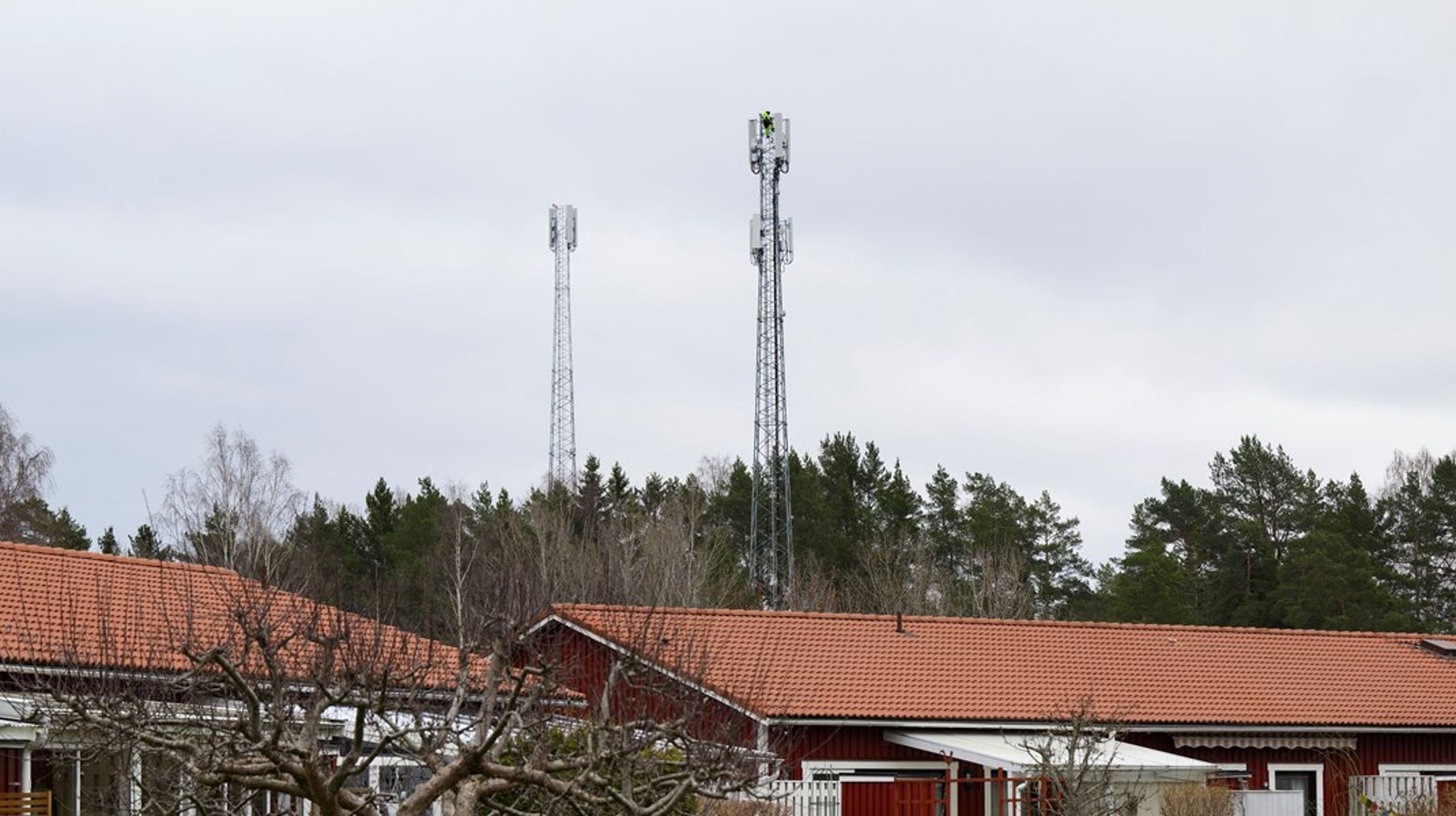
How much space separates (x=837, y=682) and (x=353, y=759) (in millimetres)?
16992

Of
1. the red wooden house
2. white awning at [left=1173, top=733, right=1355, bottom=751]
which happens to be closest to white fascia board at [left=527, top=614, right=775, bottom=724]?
the red wooden house

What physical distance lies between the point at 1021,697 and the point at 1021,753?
291 cm

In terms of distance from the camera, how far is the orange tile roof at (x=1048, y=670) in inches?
968

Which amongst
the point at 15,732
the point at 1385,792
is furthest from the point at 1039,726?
the point at 15,732

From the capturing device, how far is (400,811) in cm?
887

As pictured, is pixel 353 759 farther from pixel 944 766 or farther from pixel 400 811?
pixel 944 766

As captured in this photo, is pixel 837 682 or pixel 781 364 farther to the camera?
pixel 781 364

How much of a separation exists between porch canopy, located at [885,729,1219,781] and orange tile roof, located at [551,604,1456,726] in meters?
0.29

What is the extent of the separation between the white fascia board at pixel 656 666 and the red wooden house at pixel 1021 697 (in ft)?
0.28

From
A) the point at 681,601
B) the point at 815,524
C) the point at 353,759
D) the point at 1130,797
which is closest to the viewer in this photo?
the point at 353,759

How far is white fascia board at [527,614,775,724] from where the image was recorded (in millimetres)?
13583

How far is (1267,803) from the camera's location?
77.8ft

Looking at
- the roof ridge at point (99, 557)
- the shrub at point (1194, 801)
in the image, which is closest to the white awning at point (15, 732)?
the roof ridge at point (99, 557)

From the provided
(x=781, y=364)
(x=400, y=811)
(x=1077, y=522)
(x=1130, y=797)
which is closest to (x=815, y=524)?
(x=1077, y=522)
